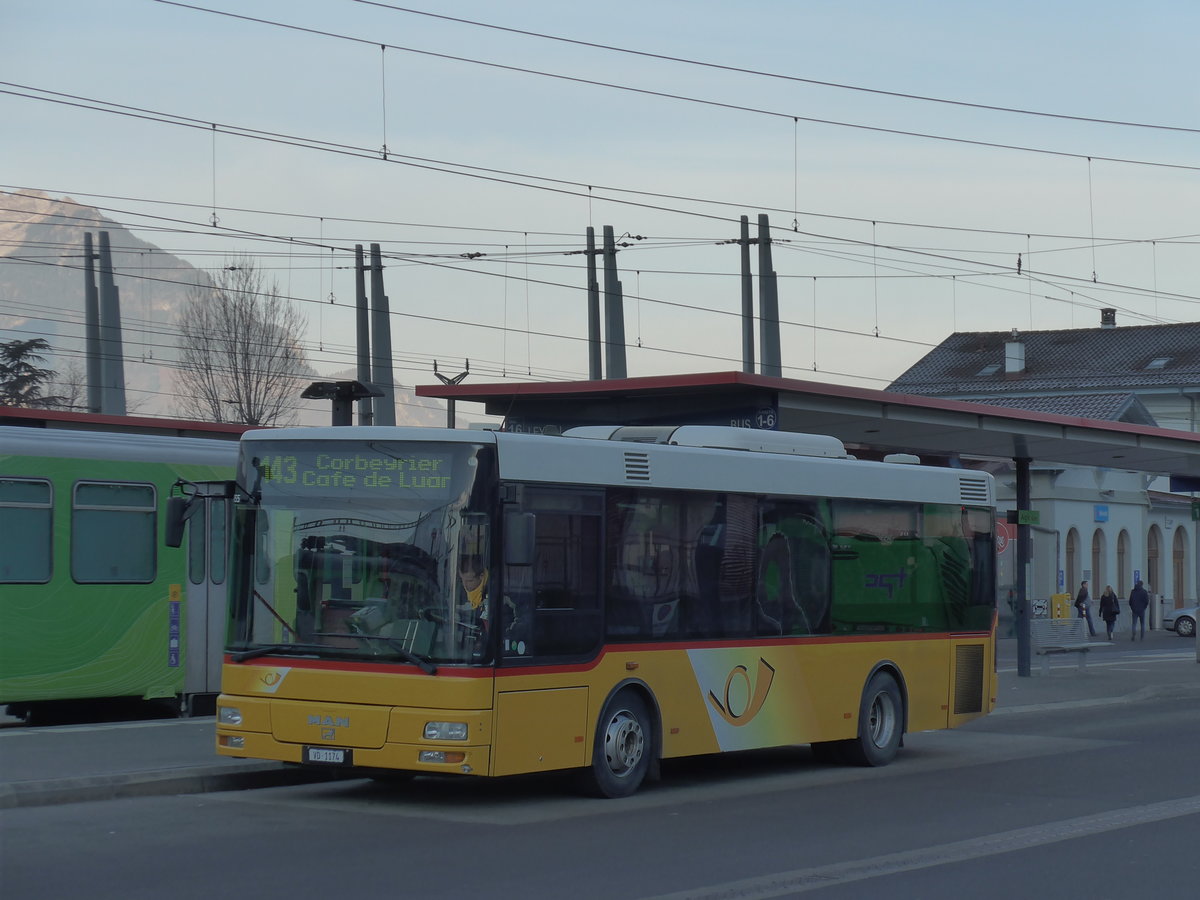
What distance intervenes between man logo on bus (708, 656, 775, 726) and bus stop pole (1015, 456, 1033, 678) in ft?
42.6

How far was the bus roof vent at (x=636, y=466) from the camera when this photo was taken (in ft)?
43.1

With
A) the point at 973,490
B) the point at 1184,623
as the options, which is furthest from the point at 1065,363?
the point at 973,490

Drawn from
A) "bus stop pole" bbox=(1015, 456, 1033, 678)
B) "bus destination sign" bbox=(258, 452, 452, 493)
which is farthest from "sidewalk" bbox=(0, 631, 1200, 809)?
"bus stop pole" bbox=(1015, 456, 1033, 678)

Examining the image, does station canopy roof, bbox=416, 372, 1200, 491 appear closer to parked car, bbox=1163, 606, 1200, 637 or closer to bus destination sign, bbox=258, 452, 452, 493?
bus destination sign, bbox=258, 452, 452, 493

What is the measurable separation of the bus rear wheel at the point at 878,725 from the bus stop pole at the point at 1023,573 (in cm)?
1094

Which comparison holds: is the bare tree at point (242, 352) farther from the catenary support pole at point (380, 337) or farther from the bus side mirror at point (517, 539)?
the bus side mirror at point (517, 539)

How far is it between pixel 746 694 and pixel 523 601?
112 inches

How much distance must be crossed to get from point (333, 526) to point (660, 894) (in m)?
4.34

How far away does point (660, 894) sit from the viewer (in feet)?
28.9

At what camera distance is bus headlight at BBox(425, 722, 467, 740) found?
452 inches

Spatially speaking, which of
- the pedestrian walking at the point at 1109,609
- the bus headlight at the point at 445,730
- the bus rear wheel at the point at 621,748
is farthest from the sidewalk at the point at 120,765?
the pedestrian walking at the point at 1109,609

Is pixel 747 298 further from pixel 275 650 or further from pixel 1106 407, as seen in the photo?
pixel 275 650

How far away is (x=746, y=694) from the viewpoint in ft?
46.1

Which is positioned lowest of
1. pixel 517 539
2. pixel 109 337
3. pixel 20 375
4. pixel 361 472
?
pixel 517 539
